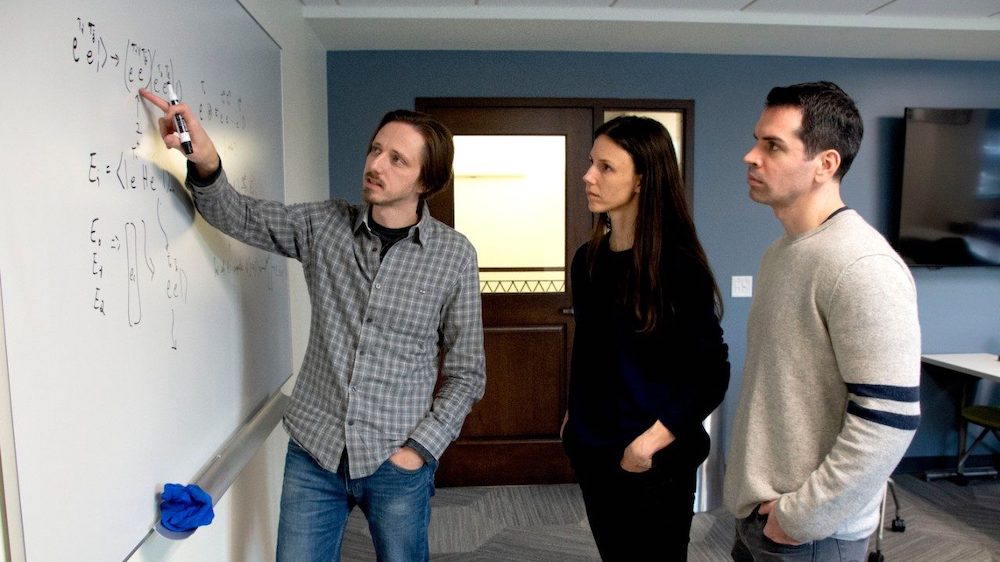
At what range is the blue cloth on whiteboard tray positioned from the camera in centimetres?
104

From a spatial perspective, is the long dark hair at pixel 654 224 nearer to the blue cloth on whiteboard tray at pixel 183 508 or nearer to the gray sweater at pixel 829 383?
the gray sweater at pixel 829 383

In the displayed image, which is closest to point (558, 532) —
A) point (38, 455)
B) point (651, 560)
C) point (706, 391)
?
point (651, 560)

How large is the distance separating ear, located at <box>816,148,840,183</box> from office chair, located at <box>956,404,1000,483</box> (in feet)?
8.33

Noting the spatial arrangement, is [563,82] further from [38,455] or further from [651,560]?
[38,455]

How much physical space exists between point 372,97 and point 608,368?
7.09 ft

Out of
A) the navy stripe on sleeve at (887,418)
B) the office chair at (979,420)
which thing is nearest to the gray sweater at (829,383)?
the navy stripe on sleeve at (887,418)

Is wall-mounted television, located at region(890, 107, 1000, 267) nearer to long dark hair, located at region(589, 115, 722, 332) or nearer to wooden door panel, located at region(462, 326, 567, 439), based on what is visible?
wooden door panel, located at region(462, 326, 567, 439)

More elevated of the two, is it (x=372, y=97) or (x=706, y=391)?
(x=372, y=97)

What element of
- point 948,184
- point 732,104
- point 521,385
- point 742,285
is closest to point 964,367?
point 948,184

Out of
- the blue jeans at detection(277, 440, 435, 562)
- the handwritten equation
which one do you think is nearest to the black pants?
the blue jeans at detection(277, 440, 435, 562)

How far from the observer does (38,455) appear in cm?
74

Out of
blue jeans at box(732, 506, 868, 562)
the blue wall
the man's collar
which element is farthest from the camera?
the blue wall

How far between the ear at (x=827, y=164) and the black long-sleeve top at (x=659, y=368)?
283 mm

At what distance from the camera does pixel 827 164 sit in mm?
1119
